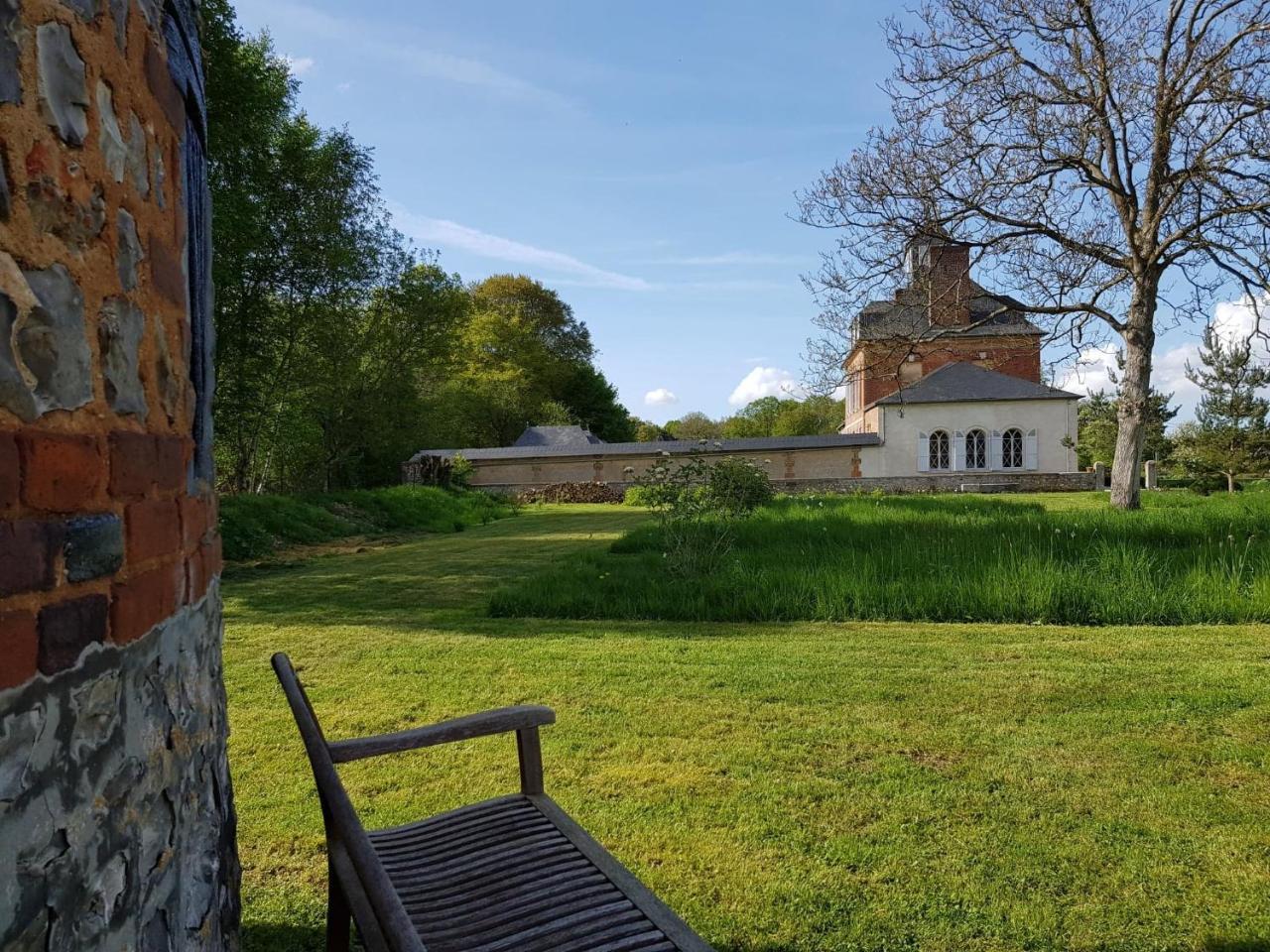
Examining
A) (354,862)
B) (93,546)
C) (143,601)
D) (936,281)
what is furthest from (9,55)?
(936,281)

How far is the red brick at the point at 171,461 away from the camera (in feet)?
4.58

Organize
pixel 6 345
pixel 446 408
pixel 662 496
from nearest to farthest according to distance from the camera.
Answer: pixel 6 345
pixel 662 496
pixel 446 408

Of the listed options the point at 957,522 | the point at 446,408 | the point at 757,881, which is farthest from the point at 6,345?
the point at 446,408

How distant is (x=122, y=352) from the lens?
130cm

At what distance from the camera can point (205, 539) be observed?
1.81 m

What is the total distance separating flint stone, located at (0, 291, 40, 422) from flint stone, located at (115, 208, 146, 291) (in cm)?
35

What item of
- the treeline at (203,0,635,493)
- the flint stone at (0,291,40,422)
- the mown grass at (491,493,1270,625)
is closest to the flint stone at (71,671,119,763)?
the flint stone at (0,291,40,422)

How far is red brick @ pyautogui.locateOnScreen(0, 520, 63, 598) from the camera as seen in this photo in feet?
3.07

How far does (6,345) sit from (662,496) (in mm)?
8751

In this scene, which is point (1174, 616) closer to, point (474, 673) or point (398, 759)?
Result: point (474, 673)

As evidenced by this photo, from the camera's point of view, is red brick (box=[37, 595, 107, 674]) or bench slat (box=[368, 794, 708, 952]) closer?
red brick (box=[37, 595, 107, 674])

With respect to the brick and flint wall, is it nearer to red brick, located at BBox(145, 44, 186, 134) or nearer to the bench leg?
red brick, located at BBox(145, 44, 186, 134)

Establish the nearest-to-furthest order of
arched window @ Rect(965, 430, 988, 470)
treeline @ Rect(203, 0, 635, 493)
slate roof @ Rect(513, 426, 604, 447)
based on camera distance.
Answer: treeline @ Rect(203, 0, 635, 493) < arched window @ Rect(965, 430, 988, 470) < slate roof @ Rect(513, 426, 604, 447)

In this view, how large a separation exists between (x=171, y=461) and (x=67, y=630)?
479mm
